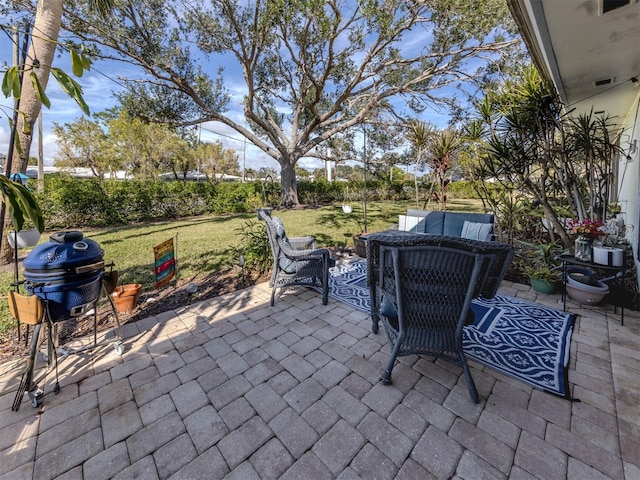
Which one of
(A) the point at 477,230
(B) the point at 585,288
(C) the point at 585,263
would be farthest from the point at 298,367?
(A) the point at 477,230

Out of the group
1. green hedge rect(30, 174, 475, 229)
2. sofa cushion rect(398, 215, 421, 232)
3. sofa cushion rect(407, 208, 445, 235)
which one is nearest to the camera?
sofa cushion rect(407, 208, 445, 235)

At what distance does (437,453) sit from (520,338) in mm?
1583

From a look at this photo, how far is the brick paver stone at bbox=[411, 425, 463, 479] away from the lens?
132cm

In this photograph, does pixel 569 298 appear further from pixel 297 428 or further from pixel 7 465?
pixel 7 465

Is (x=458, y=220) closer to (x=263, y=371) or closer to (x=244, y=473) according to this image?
(x=263, y=371)

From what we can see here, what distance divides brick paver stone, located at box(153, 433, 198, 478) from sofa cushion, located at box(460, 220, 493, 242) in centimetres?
408

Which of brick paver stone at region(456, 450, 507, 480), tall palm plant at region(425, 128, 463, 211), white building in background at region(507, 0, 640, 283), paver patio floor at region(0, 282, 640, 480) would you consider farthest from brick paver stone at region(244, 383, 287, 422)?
tall palm plant at region(425, 128, 463, 211)

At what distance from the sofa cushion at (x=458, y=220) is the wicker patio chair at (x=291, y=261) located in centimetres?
264

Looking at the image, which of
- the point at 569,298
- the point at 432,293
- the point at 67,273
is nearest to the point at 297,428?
the point at 432,293

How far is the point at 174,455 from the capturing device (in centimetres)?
141

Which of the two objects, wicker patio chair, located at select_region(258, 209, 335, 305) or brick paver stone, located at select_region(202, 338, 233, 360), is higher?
wicker patio chair, located at select_region(258, 209, 335, 305)

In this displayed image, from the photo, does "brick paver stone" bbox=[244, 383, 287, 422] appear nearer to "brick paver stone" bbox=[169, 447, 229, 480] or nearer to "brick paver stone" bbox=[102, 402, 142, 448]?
"brick paver stone" bbox=[169, 447, 229, 480]

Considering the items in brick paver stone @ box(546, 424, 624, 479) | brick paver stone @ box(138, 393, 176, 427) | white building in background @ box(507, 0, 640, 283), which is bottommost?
brick paver stone @ box(546, 424, 624, 479)

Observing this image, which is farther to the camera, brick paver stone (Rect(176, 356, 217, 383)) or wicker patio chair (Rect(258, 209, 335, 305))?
wicker patio chair (Rect(258, 209, 335, 305))
